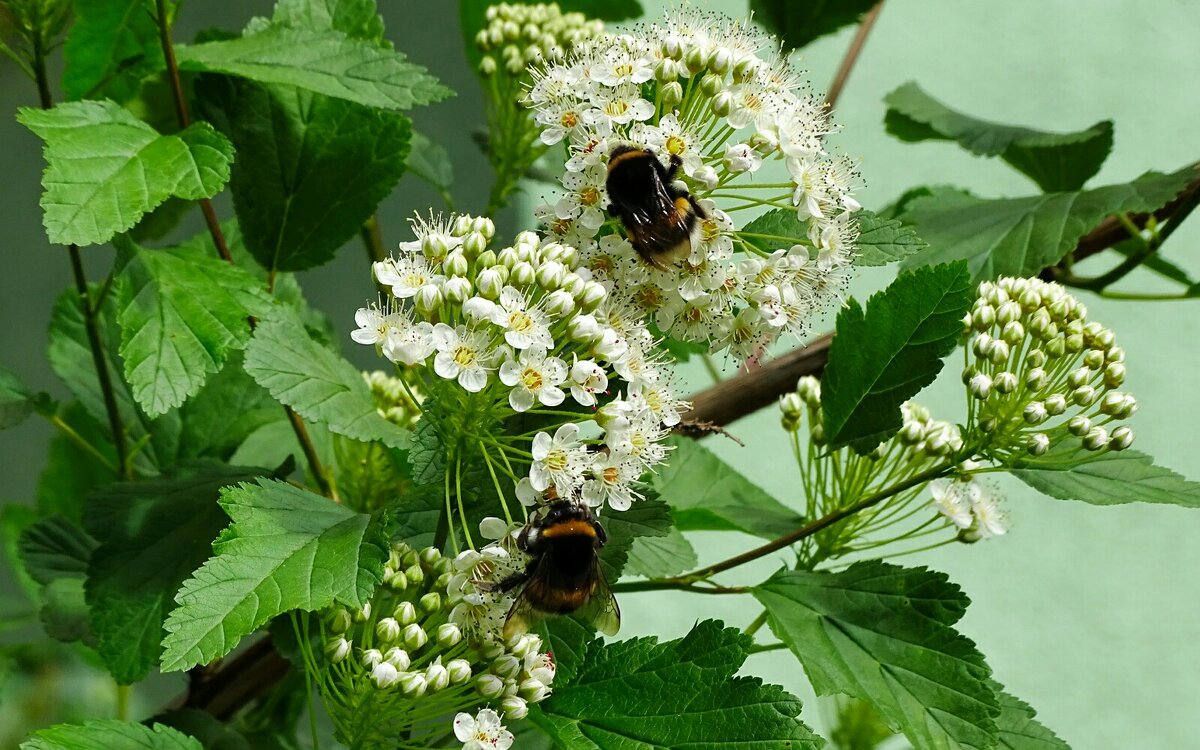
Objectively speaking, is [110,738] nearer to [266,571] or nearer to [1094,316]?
[266,571]

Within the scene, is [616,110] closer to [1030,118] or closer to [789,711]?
[789,711]

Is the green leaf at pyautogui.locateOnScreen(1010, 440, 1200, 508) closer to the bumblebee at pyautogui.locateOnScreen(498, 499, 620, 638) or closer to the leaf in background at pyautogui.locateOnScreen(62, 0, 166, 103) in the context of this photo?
the bumblebee at pyautogui.locateOnScreen(498, 499, 620, 638)

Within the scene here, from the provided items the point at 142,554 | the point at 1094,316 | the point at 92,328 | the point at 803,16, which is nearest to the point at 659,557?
the point at 142,554

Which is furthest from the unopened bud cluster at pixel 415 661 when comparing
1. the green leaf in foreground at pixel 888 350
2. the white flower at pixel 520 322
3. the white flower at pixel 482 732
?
the green leaf in foreground at pixel 888 350

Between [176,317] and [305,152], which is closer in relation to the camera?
[176,317]

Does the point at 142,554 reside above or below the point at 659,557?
below

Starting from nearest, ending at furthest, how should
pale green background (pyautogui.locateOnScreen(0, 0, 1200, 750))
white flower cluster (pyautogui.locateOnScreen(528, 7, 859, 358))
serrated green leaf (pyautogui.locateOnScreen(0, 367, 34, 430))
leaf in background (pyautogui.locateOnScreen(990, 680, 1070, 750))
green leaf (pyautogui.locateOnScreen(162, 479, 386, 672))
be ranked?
green leaf (pyautogui.locateOnScreen(162, 479, 386, 672)) < white flower cluster (pyautogui.locateOnScreen(528, 7, 859, 358)) < leaf in background (pyautogui.locateOnScreen(990, 680, 1070, 750)) < serrated green leaf (pyautogui.locateOnScreen(0, 367, 34, 430)) < pale green background (pyautogui.locateOnScreen(0, 0, 1200, 750))

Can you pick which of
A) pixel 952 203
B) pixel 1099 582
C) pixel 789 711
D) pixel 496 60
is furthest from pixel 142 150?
pixel 1099 582

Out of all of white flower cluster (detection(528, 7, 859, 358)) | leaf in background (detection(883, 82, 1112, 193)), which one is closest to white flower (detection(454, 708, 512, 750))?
white flower cluster (detection(528, 7, 859, 358))
